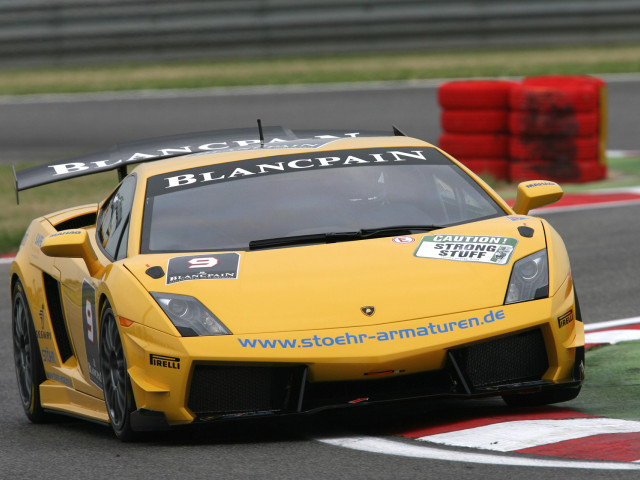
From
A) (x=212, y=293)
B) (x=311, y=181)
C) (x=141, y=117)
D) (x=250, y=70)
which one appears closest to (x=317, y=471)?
(x=212, y=293)

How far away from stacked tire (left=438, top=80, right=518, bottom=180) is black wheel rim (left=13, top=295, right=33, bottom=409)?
7.77 metres

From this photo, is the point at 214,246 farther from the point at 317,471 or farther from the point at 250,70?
the point at 250,70

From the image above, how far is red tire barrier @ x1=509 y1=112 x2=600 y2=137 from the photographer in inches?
554

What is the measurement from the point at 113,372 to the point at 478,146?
9.46 metres

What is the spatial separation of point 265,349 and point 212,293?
0.37m

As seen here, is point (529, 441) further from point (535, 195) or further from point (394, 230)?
point (535, 195)

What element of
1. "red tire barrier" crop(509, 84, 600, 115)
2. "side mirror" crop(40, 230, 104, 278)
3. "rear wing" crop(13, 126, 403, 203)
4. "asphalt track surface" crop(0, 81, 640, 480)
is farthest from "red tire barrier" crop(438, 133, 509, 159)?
"side mirror" crop(40, 230, 104, 278)

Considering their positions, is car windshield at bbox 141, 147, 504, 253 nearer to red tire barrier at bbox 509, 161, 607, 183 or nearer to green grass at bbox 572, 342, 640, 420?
green grass at bbox 572, 342, 640, 420

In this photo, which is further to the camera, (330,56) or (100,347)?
(330,56)

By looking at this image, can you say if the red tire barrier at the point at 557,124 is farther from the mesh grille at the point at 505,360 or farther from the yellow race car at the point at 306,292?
the mesh grille at the point at 505,360

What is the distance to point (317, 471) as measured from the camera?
479cm

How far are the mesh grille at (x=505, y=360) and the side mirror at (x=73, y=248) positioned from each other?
1.77 m

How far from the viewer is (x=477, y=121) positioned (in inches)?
573

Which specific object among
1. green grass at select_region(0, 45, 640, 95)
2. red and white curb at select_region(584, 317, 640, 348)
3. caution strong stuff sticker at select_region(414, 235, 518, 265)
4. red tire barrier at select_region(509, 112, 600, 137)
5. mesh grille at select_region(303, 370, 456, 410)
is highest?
caution strong stuff sticker at select_region(414, 235, 518, 265)
